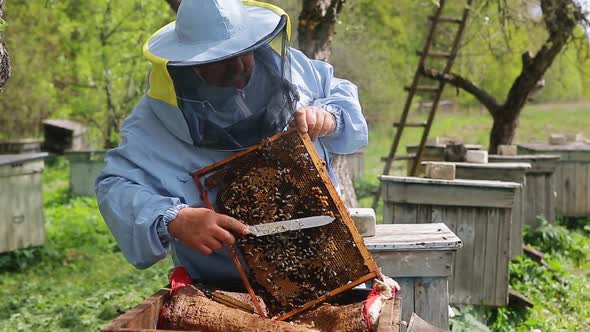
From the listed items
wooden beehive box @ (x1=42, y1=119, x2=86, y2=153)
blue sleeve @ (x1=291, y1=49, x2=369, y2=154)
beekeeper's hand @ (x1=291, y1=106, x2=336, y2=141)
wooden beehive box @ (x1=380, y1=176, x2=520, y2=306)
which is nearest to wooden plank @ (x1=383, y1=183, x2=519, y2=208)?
wooden beehive box @ (x1=380, y1=176, x2=520, y2=306)

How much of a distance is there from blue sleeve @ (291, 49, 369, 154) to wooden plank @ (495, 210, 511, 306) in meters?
2.51

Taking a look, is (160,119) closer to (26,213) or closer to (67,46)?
(26,213)

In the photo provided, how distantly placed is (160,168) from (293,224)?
1.31 ft

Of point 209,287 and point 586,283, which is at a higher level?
point 209,287

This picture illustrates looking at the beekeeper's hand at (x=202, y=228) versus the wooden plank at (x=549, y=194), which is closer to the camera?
the beekeeper's hand at (x=202, y=228)

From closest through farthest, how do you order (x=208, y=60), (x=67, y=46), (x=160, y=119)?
(x=208, y=60), (x=160, y=119), (x=67, y=46)

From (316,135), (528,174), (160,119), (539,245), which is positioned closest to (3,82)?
(160,119)

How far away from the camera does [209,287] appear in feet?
6.93

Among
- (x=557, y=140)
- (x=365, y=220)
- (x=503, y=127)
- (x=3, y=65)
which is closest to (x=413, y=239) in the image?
(x=365, y=220)

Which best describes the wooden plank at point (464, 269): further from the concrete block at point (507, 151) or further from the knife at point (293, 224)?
the knife at point (293, 224)

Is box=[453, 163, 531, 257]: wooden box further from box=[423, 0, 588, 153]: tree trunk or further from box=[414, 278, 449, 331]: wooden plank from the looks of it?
box=[423, 0, 588, 153]: tree trunk

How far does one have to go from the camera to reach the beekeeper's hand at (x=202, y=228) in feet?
6.04

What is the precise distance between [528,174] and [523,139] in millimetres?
13100

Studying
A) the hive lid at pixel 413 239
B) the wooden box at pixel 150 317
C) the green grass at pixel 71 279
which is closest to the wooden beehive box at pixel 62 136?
the green grass at pixel 71 279
